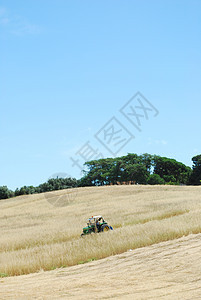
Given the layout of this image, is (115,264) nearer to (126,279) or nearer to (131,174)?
(126,279)

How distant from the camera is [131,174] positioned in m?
84.0

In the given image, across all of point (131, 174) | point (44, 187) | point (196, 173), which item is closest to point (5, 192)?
point (44, 187)

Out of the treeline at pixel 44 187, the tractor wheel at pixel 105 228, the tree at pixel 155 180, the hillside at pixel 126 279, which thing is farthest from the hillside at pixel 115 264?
the treeline at pixel 44 187

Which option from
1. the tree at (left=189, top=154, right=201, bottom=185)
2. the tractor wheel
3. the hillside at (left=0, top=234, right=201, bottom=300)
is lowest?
the hillside at (left=0, top=234, right=201, bottom=300)

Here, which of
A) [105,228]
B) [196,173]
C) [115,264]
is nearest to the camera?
[115,264]

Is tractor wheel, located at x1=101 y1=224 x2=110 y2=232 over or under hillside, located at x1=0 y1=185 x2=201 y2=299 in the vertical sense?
over

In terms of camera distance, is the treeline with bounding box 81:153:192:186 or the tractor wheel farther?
the treeline with bounding box 81:153:192:186

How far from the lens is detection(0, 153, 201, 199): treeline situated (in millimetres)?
83000

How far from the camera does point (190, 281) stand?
913cm

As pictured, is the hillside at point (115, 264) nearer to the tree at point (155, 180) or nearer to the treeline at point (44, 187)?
the tree at point (155, 180)

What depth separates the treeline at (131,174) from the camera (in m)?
83.0

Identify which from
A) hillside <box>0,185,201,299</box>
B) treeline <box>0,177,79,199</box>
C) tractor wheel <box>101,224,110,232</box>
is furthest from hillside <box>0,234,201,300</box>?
treeline <box>0,177,79,199</box>

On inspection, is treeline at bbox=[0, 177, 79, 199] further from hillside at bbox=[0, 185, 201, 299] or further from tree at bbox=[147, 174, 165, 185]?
hillside at bbox=[0, 185, 201, 299]

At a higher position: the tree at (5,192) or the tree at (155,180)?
the tree at (5,192)
